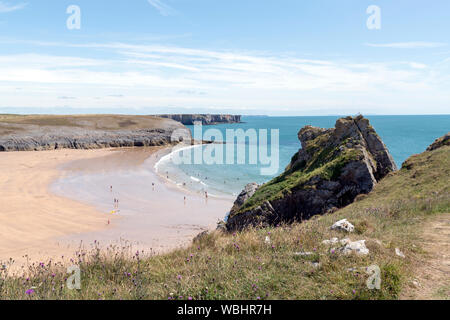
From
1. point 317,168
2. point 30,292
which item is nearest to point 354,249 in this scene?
point 30,292

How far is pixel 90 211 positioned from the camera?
32469 mm

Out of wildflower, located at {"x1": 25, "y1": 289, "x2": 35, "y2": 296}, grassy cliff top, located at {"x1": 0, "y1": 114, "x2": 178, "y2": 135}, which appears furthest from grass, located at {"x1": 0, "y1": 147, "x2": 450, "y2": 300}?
grassy cliff top, located at {"x1": 0, "y1": 114, "x2": 178, "y2": 135}

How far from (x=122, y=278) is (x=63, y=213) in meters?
29.2

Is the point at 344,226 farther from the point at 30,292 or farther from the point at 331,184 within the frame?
the point at 331,184

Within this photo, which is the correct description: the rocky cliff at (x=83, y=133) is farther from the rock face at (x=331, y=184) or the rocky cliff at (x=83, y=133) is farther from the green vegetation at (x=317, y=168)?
the rock face at (x=331, y=184)

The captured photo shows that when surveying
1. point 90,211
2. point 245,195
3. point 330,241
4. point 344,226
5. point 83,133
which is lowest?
point 90,211

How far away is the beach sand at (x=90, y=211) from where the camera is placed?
23453 mm

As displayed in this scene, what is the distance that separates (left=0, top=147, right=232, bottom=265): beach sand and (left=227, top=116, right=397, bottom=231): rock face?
5.50 metres

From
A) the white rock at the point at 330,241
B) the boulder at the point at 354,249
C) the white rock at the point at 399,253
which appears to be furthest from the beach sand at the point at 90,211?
the white rock at the point at 399,253

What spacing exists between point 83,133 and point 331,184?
337 feet

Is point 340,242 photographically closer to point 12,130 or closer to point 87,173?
point 87,173

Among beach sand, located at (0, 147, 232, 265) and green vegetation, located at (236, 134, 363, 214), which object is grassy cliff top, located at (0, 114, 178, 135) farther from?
green vegetation, located at (236, 134, 363, 214)

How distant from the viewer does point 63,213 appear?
1219 inches
